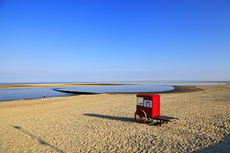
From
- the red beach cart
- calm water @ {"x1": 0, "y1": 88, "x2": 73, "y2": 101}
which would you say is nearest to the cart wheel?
the red beach cart

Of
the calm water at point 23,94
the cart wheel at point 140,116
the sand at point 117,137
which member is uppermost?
the cart wheel at point 140,116

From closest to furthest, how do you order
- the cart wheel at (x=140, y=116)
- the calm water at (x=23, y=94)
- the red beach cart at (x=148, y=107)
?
the red beach cart at (x=148, y=107), the cart wheel at (x=140, y=116), the calm water at (x=23, y=94)

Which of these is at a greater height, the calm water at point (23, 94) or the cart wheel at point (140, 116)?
the cart wheel at point (140, 116)

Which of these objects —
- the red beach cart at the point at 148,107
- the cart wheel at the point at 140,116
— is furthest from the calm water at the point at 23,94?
the red beach cart at the point at 148,107

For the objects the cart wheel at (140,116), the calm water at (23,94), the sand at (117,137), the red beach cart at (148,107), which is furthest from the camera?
the calm water at (23,94)

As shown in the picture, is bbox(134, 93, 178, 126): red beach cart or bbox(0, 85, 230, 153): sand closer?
bbox(0, 85, 230, 153): sand

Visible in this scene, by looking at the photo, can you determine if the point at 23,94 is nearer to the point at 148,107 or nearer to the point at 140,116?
the point at 140,116

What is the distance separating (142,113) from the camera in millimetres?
9242

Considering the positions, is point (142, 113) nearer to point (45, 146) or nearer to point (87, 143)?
point (87, 143)

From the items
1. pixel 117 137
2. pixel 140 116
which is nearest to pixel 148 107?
pixel 140 116

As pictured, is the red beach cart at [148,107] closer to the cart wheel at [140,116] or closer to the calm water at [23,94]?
the cart wheel at [140,116]

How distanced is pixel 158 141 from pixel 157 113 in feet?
9.54

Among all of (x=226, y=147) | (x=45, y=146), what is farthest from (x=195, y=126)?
(x=45, y=146)

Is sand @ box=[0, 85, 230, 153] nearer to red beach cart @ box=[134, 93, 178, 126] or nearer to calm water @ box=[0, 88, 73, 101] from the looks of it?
red beach cart @ box=[134, 93, 178, 126]
